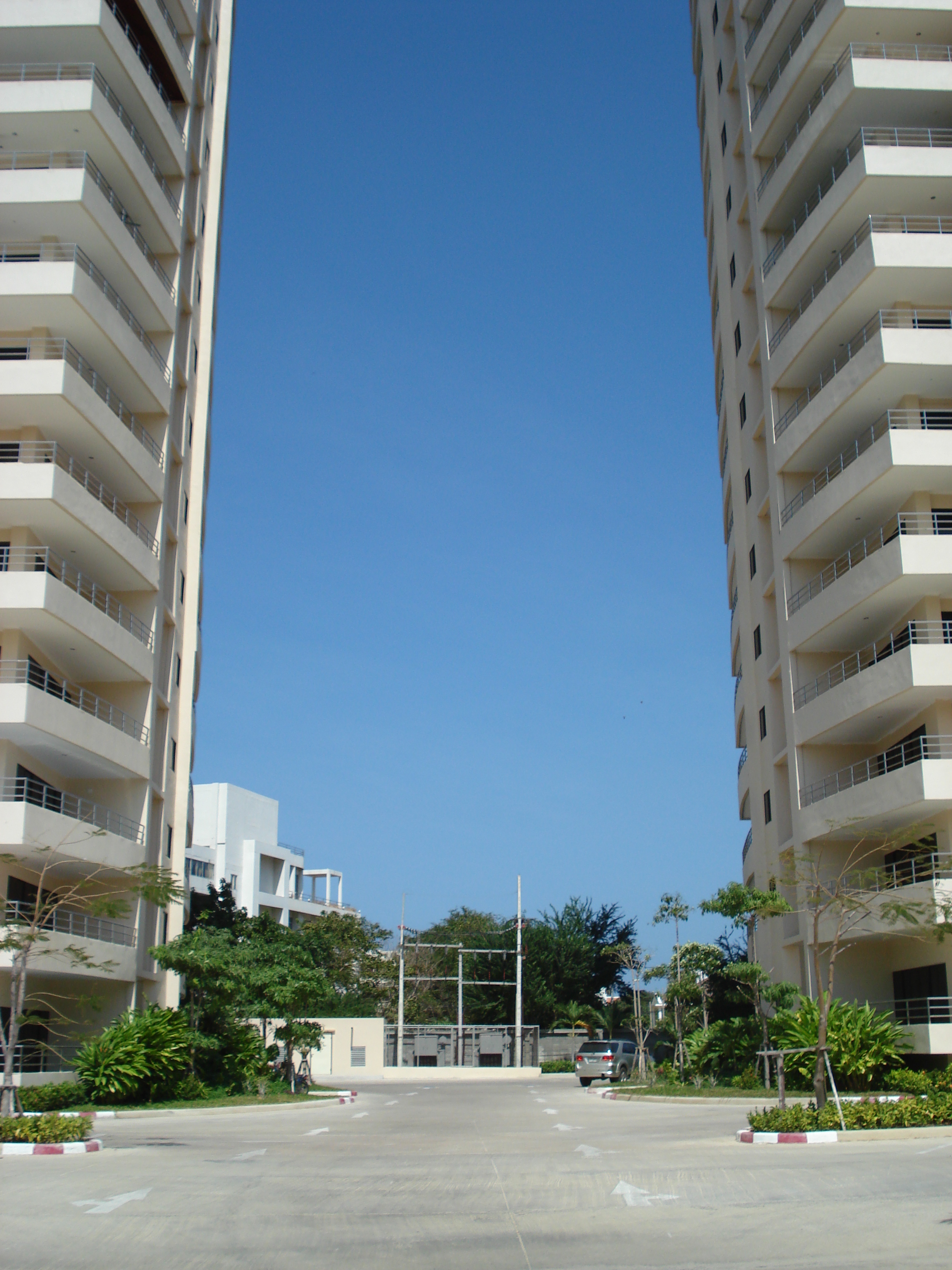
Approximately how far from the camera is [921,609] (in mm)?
30781

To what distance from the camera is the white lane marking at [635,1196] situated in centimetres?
Answer: 1167

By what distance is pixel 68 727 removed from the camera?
1184 inches

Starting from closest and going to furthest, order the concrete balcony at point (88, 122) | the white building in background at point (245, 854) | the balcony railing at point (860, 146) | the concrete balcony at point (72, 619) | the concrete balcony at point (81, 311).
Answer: the concrete balcony at point (72, 619) → the concrete balcony at point (81, 311) → the concrete balcony at point (88, 122) → the balcony railing at point (860, 146) → the white building in background at point (245, 854)

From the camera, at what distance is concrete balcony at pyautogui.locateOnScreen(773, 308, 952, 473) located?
100 feet

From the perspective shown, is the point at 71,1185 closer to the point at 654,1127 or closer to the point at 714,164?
the point at 654,1127

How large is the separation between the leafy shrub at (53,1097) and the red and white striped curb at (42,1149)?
6.87m

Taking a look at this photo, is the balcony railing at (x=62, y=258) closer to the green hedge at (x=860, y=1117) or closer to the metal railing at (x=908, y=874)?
the metal railing at (x=908, y=874)

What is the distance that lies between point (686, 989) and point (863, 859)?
29.7 feet

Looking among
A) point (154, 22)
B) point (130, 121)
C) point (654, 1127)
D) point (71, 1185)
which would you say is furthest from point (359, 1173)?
point (154, 22)

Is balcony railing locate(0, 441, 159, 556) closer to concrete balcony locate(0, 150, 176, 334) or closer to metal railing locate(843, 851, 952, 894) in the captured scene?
concrete balcony locate(0, 150, 176, 334)

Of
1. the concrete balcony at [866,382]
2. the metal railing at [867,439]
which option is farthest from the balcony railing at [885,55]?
the metal railing at [867,439]

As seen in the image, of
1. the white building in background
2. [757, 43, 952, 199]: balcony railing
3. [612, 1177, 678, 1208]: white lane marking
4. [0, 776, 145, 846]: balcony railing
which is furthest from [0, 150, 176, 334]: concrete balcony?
the white building in background

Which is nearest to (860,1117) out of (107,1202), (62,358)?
(107,1202)

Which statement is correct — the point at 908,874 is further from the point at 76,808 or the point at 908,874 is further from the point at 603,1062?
the point at 76,808
